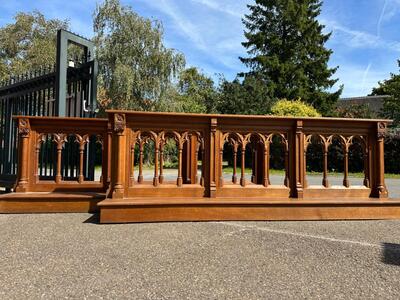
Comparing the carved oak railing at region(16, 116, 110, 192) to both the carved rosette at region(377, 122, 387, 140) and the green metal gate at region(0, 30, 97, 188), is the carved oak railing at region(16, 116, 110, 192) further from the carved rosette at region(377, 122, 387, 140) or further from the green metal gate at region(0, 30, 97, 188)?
the carved rosette at region(377, 122, 387, 140)

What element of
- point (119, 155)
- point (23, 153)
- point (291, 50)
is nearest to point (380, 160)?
point (119, 155)

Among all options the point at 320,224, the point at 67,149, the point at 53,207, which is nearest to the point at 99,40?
the point at 67,149

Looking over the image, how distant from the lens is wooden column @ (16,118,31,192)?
612cm

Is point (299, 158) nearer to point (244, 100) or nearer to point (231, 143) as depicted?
point (231, 143)

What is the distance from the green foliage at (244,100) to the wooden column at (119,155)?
22.6 meters

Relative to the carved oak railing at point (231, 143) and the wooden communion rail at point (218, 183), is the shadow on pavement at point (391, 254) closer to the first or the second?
the wooden communion rail at point (218, 183)

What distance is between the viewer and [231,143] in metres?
5.80

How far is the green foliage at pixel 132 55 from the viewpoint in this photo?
2442 centimetres

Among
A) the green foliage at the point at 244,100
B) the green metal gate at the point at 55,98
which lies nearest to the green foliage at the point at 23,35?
the green foliage at the point at 244,100

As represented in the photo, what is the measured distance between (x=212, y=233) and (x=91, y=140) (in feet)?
12.8

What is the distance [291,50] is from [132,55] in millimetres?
20271

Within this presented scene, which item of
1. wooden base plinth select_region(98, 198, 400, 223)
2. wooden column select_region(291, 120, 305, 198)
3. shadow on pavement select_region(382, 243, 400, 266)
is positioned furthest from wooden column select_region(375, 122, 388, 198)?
shadow on pavement select_region(382, 243, 400, 266)

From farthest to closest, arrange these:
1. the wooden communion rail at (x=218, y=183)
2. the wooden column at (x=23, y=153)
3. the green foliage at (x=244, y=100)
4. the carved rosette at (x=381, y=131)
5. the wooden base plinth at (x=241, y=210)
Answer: the green foliage at (x=244, y=100), the wooden column at (x=23, y=153), the carved rosette at (x=381, y=131), the wooden communion rail at (x=218, y=183), the wooden base plinth at (x=241, y=210)

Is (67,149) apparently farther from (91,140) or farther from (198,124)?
(198,124)
